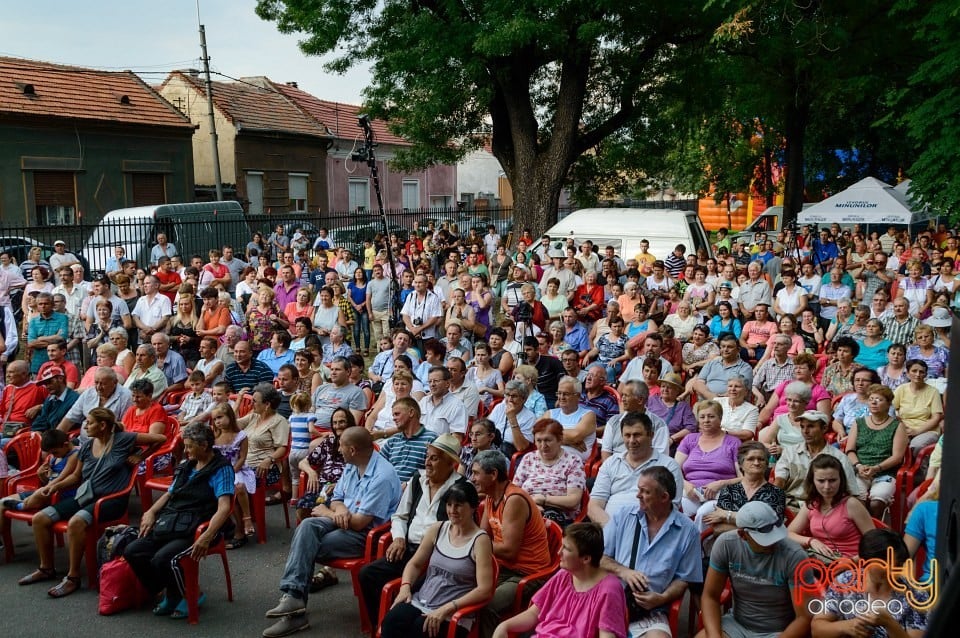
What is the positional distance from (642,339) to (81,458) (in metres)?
5.91

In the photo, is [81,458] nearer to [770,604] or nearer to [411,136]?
[770,604]

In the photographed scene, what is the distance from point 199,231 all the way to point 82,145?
33.4ft

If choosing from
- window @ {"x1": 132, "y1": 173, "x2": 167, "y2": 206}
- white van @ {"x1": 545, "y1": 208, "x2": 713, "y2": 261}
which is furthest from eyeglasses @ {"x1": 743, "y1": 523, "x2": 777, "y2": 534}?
window @ {"x1": 132, "y1": 173, "x2": 167, "y2": 206}

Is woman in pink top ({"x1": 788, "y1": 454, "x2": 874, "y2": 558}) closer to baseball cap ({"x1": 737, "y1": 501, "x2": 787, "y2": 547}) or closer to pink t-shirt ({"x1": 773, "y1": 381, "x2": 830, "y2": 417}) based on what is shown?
baseball cap ({"x1": 737, "y1": 501, "x2": 787, "y2": 547})

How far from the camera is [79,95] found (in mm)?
27047

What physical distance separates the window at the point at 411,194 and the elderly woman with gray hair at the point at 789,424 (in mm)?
34633

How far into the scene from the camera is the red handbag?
5840 mm

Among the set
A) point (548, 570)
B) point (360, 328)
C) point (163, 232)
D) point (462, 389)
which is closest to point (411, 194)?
point (163, 232)

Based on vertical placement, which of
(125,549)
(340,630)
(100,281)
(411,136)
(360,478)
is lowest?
(340,630)

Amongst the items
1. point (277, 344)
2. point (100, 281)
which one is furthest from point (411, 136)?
point (277, 344)

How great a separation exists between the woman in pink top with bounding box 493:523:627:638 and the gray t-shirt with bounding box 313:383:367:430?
393 centimetres

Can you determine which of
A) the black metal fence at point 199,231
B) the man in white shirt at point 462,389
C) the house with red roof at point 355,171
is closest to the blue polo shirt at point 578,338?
the man in white shirt at point 462,389

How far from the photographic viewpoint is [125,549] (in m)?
5.89

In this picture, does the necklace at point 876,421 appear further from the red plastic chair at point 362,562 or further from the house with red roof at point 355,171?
the house with red roof at point 355,171
